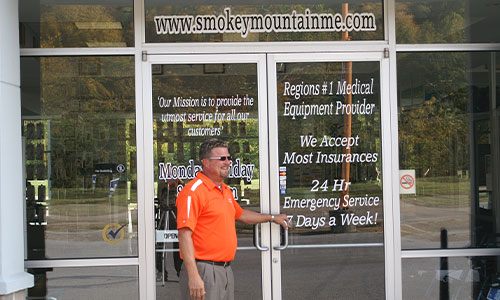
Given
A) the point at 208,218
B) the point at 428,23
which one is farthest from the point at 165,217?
the point at 428,23

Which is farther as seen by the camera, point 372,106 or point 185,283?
point 372,106

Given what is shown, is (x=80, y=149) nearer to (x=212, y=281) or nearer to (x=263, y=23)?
(x=212, y=281)

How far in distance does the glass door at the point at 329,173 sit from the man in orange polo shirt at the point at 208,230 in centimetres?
97

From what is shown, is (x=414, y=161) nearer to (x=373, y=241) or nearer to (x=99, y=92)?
(x=373, y=241)

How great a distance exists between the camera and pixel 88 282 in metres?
5.17

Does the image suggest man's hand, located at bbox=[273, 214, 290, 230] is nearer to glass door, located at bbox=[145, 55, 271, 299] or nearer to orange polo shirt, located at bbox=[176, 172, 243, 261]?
glass door, located at bbox=[145, 55, 271, 299]

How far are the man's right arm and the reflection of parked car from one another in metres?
1.15

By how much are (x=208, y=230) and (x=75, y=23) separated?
2650 millimetres

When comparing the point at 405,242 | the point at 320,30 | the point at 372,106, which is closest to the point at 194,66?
the point at 320,30

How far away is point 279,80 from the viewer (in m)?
5.35

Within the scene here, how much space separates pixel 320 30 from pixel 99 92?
2375 mm

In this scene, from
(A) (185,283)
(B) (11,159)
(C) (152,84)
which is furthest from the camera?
(C) (152,84)

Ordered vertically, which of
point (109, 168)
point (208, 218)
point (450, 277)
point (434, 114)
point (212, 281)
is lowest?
point (450, 277)

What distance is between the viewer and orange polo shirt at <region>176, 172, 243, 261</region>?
167 inches
